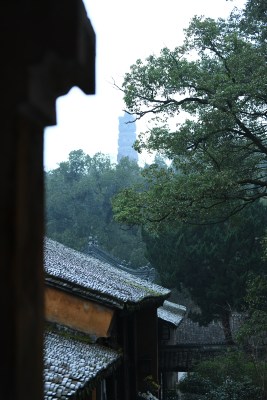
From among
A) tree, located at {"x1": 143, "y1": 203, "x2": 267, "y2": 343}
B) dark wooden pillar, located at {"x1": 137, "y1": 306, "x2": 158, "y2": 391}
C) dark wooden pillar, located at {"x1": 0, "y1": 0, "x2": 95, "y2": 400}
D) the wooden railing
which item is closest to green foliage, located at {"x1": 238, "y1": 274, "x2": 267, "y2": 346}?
dark wooden pillar, located at {"x1": 137, "y1": 306, "x2": 158, "y2": 391}

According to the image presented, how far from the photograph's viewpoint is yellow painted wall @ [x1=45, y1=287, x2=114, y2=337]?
10.6 meters

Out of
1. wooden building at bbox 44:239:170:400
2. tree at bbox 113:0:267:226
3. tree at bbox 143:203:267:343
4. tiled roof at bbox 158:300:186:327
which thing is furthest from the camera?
tree at bbox 143:203:267:343

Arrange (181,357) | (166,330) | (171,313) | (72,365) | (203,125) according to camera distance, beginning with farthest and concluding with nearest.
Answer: (166,330) → (171,313) → (181,357) → (203,125) → (72,365)

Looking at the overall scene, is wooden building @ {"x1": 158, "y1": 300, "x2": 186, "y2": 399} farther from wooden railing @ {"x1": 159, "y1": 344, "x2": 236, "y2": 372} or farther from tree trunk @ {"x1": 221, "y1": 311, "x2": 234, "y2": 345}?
tree trunk @ {"x1": 221, "y1": 311, "x2": 234, "y2": 345}

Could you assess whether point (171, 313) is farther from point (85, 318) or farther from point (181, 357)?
point (85, 318)

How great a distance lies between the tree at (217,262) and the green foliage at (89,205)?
16811 millimetres

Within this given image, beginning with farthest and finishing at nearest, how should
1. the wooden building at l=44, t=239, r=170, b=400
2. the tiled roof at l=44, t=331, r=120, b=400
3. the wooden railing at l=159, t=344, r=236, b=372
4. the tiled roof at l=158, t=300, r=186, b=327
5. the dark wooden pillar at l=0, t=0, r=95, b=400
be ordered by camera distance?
the wooden railing at l=159, t=344, r=236, b=372 → the tiled roof at l=158, t=300, r=186, b=327 → the wooden building at l=44, t=239, r=170, b=400 → the tiled roof at l=44, t=331, r=120, b=400 → the dark wooden pillar at l=0, t=0, r=95, b=400

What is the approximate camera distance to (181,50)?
1727 centimetres

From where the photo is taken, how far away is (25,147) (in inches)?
49.3

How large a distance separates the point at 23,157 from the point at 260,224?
28716 mm

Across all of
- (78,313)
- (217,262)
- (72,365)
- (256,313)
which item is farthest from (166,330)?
(72,365)

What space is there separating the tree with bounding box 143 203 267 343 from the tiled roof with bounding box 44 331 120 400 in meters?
18.3

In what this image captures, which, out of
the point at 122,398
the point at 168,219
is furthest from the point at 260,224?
the point at 122,398

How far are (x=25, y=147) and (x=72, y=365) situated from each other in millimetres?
6762
